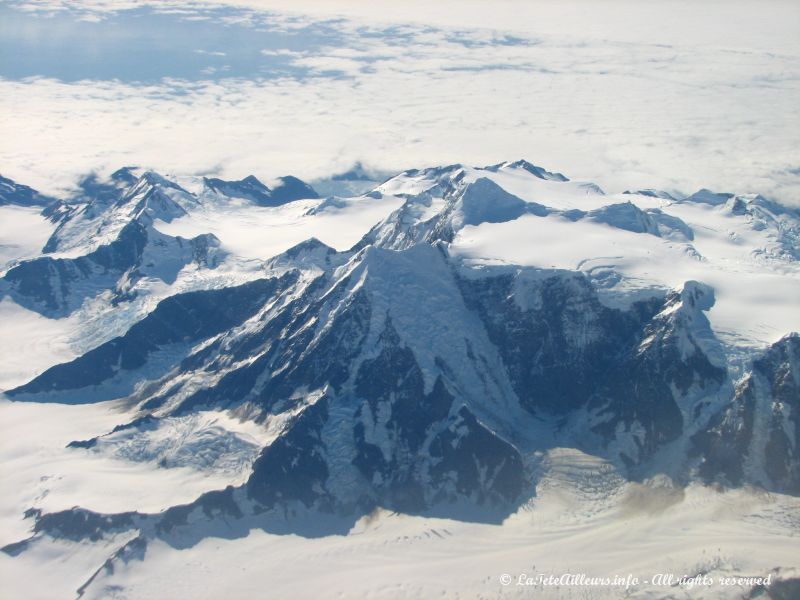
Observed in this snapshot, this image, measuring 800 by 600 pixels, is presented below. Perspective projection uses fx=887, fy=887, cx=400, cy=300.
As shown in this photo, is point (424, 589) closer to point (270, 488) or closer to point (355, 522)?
point (355, 522)

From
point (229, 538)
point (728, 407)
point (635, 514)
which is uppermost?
point (728, 407)

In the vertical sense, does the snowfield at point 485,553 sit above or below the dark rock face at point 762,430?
below

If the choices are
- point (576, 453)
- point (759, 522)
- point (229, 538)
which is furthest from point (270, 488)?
point (759, 522)

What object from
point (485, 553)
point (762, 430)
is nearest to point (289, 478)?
point (485, 553)

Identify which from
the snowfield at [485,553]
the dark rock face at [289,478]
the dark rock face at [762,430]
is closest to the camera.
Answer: the snowfield at [485,553]

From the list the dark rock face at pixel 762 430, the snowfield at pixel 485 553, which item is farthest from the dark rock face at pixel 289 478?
the dark rock face at pixel 762 430

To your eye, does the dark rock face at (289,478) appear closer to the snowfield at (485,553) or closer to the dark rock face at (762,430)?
the snowfield at (485,553)

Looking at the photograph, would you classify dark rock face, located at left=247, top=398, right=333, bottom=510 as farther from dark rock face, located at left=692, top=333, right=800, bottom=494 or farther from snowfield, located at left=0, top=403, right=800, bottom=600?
dark rock face, located at left=692, top=333, right=800, bottom=494

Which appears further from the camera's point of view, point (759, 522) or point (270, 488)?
point (270, 488)
